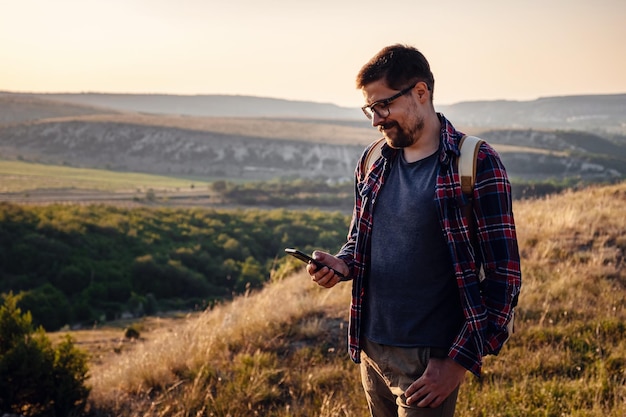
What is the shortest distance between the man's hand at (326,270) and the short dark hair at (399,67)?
0.74 meters

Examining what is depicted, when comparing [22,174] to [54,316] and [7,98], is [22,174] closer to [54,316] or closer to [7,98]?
[54,316]

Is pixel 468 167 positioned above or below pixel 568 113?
below

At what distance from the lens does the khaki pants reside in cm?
207

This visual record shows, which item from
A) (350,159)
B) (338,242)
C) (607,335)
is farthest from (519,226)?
(350,159)

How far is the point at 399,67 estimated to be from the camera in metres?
2.09

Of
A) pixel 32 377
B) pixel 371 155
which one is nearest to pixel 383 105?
pixel 371 155

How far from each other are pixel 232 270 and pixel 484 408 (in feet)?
108

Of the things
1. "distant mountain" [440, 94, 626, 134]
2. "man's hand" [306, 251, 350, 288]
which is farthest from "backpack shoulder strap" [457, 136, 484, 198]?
"distant mountain" [440, 94, 626, 134]

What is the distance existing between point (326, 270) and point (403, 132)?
0.64 meters

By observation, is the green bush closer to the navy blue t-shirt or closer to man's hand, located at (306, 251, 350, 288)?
man's hand, located at (306, 251, 350, 288)

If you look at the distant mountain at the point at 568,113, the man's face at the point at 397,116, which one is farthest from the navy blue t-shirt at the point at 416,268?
the distant mountain at the point at 568,113

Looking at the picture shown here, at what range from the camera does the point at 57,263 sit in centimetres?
3180

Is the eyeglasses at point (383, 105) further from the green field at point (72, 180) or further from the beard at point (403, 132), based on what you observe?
the green field at point (72, 180)

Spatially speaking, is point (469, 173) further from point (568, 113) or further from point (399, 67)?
point (568, 113)
